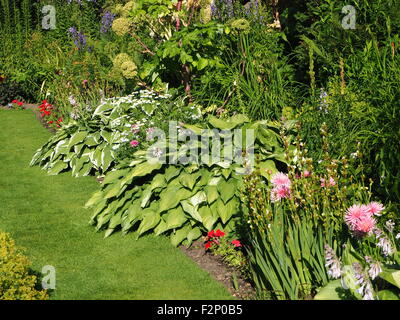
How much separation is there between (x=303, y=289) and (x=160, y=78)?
4.78 m

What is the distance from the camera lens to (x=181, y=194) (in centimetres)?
520

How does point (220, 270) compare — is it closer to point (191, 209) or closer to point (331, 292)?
point (191, 209)

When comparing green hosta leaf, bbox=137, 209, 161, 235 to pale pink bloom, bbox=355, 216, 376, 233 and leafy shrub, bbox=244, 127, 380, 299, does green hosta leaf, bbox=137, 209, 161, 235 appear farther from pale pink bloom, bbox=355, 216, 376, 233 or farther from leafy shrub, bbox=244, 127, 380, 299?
pale pink bloom, bbox=355, 216, 376, 233

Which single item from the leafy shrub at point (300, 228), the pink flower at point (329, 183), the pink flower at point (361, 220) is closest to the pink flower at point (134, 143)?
the leafy shrub at point (300, 228)

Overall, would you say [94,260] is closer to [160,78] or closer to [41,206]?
[41,206]

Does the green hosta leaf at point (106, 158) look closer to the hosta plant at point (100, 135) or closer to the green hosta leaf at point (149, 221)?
the hosta plant at point (100, 135)

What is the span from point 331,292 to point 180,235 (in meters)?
2.05

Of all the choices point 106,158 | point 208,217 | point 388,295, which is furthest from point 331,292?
point 106,158

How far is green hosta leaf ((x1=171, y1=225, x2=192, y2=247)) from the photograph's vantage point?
5148 millimetres

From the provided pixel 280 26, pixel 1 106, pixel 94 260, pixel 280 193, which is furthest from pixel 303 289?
pixel 1 106

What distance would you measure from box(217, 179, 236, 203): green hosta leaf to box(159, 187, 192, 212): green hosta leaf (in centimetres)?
31

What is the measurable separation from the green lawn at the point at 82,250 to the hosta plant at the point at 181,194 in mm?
194

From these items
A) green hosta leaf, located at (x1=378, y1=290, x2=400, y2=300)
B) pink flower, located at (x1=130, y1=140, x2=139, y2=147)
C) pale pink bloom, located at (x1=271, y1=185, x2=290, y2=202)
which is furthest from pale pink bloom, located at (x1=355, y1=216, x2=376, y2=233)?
pink flower, located at (x1=130, y1=140, x2=139, y2=147)

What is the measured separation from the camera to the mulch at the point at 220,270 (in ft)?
14.2
